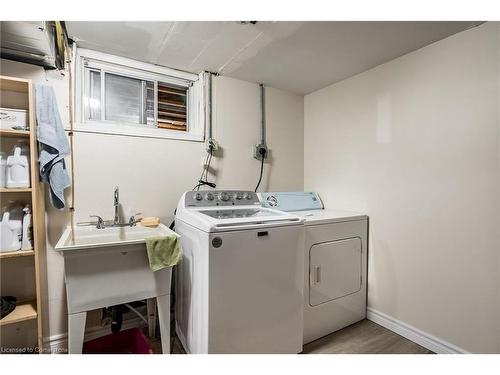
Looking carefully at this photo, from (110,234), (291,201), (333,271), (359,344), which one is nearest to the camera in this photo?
(110,234)

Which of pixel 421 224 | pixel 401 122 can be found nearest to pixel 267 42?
pixel 401 122

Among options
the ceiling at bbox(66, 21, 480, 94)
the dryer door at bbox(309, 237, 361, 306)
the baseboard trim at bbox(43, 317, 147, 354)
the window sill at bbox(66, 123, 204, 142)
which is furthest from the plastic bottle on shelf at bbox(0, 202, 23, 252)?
the dryer door at bbox(309, 237, 361, 306)

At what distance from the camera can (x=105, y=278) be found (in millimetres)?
1374

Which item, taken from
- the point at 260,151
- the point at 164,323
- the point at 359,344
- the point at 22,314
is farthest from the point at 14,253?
the point at 359,344

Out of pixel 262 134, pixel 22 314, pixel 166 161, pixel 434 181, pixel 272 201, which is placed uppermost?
pixel 262 134

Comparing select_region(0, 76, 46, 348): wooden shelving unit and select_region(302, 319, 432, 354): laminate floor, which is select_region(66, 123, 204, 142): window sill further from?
select_region(302, 319, 432, 354): laminate floor

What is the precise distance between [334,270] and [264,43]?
181 centimetres

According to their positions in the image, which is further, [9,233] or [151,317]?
[151,317]

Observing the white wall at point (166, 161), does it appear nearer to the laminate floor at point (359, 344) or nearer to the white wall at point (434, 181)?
the white wall at point (434, 181)

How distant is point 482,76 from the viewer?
1.52 meters

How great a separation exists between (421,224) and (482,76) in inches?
40.4

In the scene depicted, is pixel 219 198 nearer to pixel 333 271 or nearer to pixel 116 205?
pixel 116 205

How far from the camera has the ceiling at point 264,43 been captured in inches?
61.7

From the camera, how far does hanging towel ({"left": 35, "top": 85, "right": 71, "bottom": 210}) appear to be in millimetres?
1446
